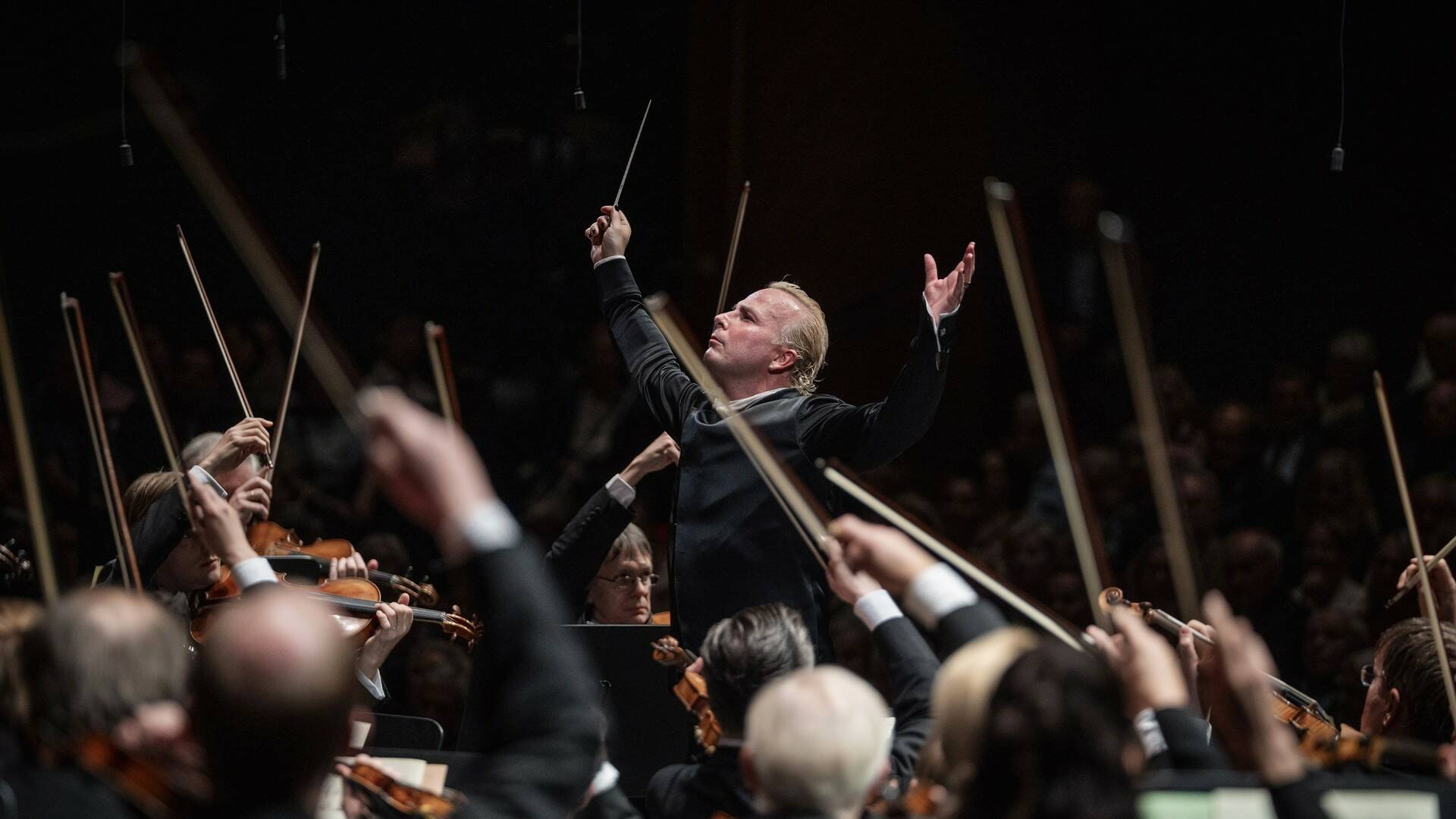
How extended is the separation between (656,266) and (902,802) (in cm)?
401

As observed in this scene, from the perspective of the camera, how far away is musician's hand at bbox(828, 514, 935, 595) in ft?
6.12

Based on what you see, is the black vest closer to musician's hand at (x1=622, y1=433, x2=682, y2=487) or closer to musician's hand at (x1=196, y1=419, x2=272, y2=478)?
musician's hand at (x1=622, y1=433, x2=682, y2=487)

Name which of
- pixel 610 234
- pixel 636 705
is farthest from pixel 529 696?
pixel 610 234

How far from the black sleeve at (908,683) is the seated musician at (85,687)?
3.07 feet

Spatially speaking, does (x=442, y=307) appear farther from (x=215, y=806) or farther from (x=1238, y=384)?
(x=215, y=806)

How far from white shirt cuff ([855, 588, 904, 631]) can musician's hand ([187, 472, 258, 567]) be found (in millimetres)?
805

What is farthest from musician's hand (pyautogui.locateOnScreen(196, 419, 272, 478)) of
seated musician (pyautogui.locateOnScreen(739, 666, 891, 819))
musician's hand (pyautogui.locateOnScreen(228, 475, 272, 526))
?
seated musician (pyautogui.locateOnScreen(739, 666, 891, 819))

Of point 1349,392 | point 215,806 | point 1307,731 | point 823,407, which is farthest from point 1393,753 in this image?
point 1349,392

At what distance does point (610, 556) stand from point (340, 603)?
0.81 meters

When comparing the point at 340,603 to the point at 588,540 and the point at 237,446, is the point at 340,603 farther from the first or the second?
the point at 588,540

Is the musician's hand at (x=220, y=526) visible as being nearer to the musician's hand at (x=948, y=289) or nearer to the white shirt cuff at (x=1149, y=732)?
the white shirt cuff at (x=1149, y=732)

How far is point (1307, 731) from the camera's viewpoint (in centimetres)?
299

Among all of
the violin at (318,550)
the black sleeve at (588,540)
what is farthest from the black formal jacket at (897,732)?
the violin at (318,550)

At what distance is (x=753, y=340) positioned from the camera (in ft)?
11.4
